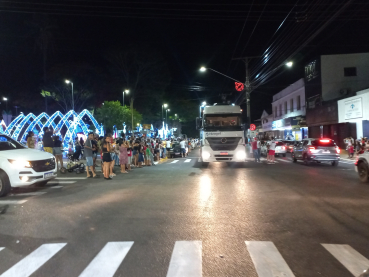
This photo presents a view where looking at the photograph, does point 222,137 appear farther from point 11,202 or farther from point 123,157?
point 11,202

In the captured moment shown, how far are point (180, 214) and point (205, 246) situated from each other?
220cm

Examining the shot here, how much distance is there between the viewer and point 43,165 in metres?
11.3

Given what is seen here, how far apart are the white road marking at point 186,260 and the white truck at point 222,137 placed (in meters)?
13.4

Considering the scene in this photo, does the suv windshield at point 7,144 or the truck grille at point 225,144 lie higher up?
the suv windshield at point 7,144

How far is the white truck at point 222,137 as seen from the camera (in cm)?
1912

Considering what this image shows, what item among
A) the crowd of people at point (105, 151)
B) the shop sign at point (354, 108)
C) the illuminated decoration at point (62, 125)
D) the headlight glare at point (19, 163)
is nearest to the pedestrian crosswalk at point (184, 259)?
the headlight glare at point (19, 163)

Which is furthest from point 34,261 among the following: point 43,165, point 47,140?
point 47,140

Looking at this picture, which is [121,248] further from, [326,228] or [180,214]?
[326,228]

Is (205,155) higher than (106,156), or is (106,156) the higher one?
(106,156)

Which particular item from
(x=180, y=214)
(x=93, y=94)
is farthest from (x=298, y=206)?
(x=93, y=94)

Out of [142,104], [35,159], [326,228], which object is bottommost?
[326,228]

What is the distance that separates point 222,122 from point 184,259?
14.9m

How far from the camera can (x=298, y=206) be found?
8617mm

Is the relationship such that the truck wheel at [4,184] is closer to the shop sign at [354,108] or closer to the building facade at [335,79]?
the shop sign at [354,108]
